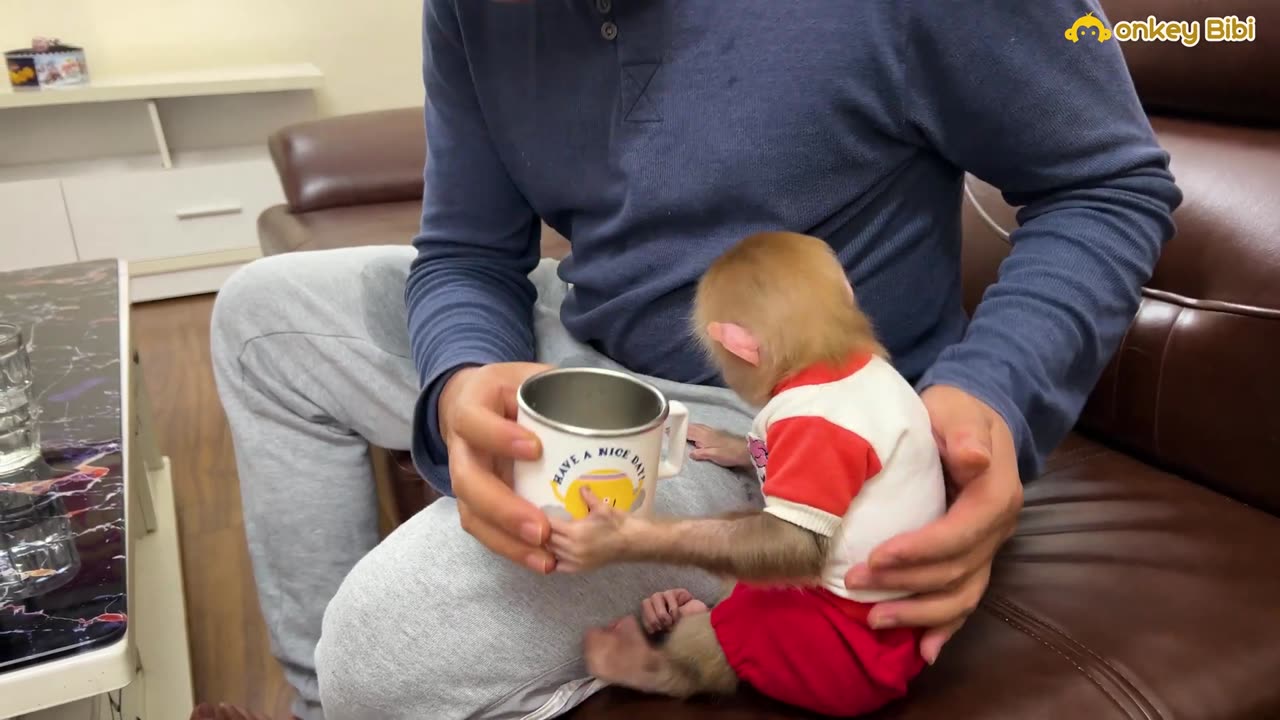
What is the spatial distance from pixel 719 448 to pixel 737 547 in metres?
0.19

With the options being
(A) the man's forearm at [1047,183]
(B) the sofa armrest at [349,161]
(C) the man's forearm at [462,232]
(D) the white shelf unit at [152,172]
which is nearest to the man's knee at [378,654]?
(C) the man's forearm at [462,232]

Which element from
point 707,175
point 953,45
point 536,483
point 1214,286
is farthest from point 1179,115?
point 536,483

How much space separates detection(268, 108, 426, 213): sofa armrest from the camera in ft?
6.82

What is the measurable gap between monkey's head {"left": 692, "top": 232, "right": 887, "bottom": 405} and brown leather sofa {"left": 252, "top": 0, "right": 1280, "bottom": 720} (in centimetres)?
26

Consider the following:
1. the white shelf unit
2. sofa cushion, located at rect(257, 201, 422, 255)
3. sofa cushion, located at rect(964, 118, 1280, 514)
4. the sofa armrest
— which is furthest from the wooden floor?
sofa cushion, located at rect(964, 118, 1280, 514)

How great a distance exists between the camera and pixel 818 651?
2.10ft

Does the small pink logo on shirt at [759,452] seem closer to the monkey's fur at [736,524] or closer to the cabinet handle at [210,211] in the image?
the monkey's fur at [736,524]

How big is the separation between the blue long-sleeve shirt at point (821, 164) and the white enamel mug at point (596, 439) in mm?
211

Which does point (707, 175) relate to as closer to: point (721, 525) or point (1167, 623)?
point (721, 525)

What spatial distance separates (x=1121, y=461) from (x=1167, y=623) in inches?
13.0

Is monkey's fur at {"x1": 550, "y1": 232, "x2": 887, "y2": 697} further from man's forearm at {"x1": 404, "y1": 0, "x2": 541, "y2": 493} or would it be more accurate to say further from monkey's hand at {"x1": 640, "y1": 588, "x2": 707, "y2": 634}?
man's forearm at {"x1": 404, "y1": 0, "x2": 541, "y2": 493}

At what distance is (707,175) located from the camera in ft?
2.60

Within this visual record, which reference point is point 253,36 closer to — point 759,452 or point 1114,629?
point 759,452

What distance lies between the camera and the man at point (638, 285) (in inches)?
27.2
